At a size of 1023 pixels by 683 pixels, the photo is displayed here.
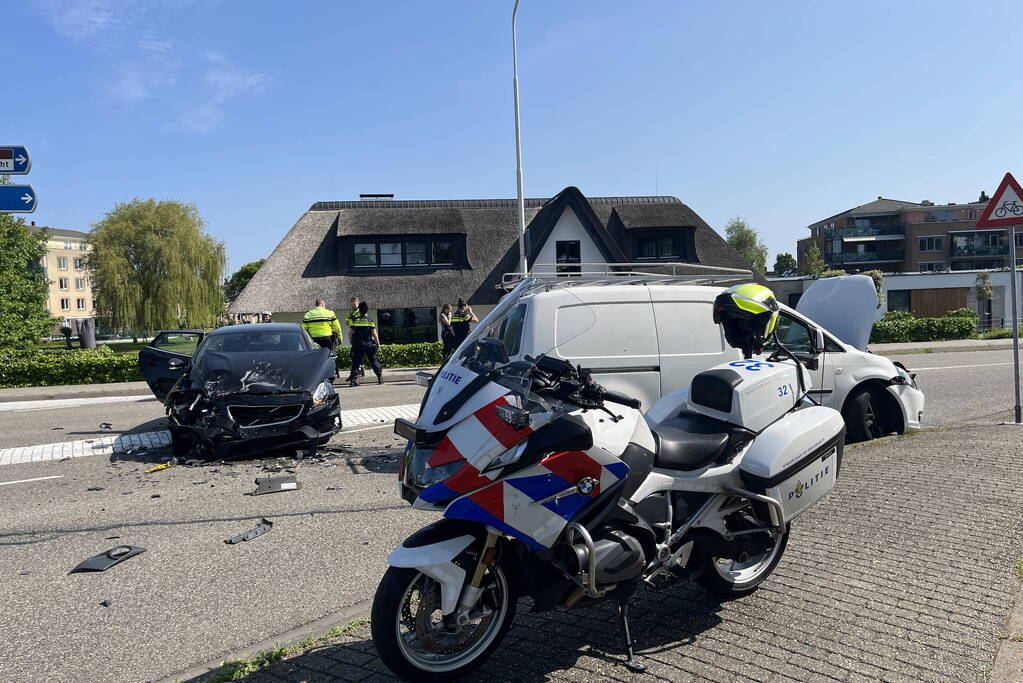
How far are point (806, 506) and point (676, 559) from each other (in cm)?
93

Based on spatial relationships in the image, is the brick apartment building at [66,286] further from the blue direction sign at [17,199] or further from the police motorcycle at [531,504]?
the police motorcycle at [531,504]

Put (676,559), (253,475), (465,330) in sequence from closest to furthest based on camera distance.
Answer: (676,559), (253,475), (465,330)

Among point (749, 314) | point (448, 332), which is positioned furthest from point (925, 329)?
point (749, 314)

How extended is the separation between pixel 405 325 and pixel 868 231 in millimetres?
76908

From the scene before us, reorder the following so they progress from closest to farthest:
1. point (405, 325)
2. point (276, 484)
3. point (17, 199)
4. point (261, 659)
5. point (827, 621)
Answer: point (261, 659) → point (827, 621) → point (276, 484) → point (17, 199) → point (405, 325)

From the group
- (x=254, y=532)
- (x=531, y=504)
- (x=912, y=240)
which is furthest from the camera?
(x=912, y=240)

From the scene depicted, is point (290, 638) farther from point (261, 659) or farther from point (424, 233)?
point (424, 233)

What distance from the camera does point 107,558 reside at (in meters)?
5.12

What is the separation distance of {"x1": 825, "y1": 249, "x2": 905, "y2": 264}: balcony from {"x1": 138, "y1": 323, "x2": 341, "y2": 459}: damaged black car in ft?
302

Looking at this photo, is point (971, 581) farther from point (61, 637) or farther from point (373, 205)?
point (373, 205)

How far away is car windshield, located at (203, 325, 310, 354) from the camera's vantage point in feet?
31.5

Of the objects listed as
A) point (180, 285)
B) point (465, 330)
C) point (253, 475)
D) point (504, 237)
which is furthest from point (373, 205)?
point (253, 475)

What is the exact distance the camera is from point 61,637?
387 cm

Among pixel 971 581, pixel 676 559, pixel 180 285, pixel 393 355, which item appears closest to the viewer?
pixel 676 559
